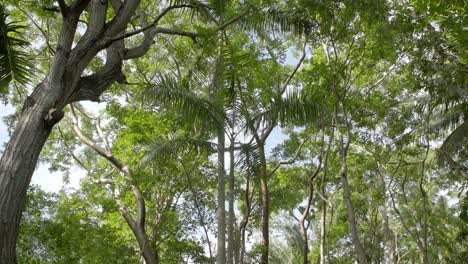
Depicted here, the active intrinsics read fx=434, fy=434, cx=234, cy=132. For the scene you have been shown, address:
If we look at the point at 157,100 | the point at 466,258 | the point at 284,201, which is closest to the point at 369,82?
the point at 284,201

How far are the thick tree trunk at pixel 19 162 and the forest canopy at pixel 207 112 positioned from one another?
0.01 m

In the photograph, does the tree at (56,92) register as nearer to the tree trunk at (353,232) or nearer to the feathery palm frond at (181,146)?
the feathery palm frond at (181,146)

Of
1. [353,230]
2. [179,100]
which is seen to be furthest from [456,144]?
[179,100]

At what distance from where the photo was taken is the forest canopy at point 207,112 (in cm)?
495

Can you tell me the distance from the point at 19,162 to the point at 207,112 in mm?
4325

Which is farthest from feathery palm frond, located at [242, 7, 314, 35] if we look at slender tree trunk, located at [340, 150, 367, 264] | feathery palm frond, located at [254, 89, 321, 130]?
slender tree trunk, located at [340, 150, 367, 264]

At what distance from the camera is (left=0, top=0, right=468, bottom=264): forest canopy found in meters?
4.95

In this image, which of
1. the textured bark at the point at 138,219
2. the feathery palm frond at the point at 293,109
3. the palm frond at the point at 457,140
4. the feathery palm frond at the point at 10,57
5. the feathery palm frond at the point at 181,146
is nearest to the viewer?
the feathery palm frond at the point at 10,57

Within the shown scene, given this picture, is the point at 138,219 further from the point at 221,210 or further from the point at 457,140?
the point at 457,140

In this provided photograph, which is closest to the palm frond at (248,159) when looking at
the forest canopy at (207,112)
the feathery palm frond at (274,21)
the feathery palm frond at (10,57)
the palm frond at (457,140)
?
the forest canopy at (207,112)

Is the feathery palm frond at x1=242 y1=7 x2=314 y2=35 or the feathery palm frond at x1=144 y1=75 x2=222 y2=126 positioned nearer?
the feathery palm frond at x1=144 y1=75 x2=222 y2=126

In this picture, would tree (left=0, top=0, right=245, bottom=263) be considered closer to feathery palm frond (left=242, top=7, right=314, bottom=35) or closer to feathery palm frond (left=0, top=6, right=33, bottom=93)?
feathery palm frond (left=0, top=6, right=33, bottom=93)

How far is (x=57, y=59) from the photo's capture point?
458 centimetres

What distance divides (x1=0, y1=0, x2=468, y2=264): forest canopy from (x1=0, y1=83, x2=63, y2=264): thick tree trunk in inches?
0.5
